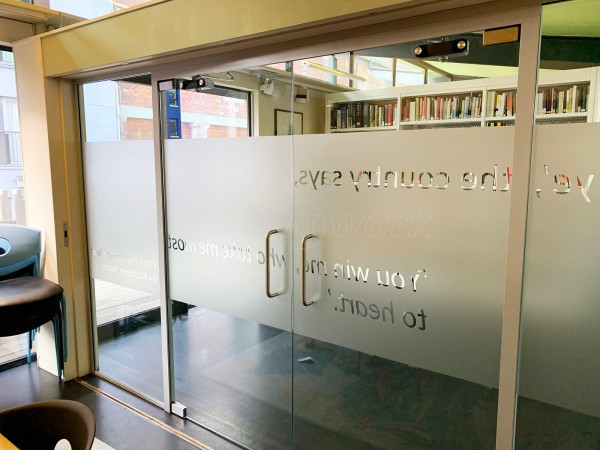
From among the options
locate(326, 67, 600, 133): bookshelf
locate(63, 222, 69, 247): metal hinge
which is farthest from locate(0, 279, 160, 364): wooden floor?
locate(326, 67, 600, 133): bookshelf

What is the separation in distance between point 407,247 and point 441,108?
22.5 inches

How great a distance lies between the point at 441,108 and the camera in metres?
1.74

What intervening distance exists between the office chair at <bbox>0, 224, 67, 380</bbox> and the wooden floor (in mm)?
275

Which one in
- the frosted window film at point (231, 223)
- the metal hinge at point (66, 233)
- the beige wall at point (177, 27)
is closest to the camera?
the beige wall at point (177, 27)

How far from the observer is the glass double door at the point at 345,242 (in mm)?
1729

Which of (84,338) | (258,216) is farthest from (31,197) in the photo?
(258,216)

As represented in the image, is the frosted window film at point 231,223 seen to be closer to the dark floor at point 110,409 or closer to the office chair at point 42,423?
the dark floor at point 110,409

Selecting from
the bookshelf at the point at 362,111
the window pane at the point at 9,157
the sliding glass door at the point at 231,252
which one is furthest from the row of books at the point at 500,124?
the window pane at the point at 9,157

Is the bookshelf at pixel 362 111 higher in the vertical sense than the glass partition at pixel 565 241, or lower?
higher

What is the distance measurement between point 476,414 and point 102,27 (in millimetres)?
2881

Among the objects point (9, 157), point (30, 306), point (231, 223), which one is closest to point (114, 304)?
point (30, 306)

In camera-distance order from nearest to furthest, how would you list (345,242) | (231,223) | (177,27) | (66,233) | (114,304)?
(345,242), (177,27), (231,223), (66,233), (114,304)

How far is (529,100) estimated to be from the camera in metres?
1.56

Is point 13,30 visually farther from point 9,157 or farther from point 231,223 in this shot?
point 231,223
